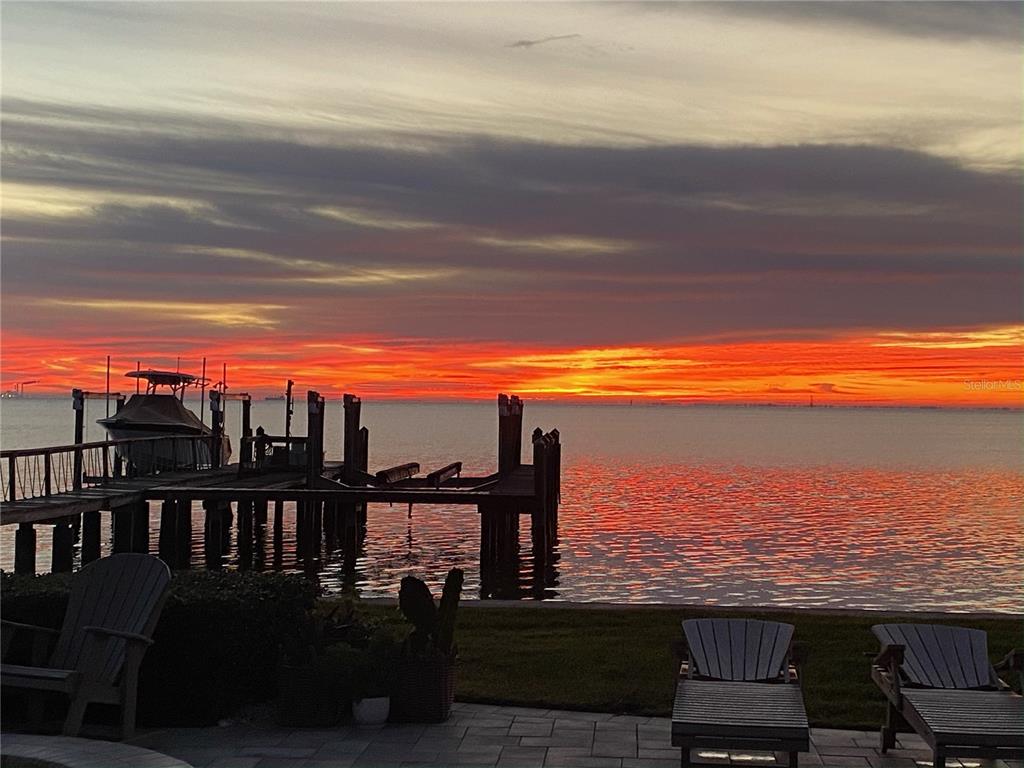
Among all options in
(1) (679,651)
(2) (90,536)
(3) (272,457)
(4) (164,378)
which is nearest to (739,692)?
(1) (679,651)

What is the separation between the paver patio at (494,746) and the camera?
23.1 ft

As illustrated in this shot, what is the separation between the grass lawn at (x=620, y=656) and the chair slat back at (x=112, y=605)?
2.48 meters

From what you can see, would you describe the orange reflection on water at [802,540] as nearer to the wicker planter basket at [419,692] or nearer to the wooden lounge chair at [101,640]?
the wicker planter basket at [419,692]

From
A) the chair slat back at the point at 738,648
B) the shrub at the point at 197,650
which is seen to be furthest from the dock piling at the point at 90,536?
the chair slat back at the point at 738,648

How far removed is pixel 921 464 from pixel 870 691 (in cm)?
6758

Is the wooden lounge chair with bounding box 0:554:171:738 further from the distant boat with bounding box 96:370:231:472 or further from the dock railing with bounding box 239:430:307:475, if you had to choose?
the distant boat with bounding box 96:370:231:472

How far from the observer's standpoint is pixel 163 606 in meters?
7.66

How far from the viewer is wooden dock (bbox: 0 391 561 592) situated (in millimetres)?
21500

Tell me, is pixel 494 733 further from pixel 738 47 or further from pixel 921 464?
pixel 921 464

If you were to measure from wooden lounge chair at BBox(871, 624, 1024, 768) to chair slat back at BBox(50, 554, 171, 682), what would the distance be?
457 centimetres

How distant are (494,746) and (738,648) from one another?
1751mm

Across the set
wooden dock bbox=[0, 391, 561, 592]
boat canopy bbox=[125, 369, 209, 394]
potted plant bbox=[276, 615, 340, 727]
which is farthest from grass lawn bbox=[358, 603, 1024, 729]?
boat canopy bbox=[125, 369, 209, 394]

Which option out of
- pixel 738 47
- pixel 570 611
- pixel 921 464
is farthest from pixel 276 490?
pixel 921 464

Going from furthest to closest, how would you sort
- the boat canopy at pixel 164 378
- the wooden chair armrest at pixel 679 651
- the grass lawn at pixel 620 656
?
the boat canopy at pixel 164 378 < the grass lawn at pixel 620 656 < the wooden chair armrest at pixel 679 651
